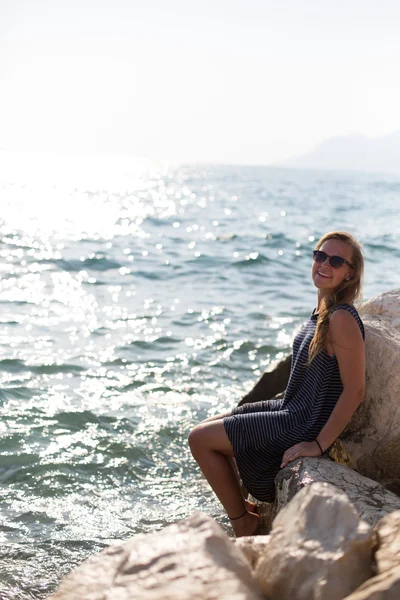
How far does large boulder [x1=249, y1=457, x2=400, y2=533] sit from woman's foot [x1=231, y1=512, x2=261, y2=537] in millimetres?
332

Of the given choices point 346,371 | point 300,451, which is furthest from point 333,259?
point 300,451

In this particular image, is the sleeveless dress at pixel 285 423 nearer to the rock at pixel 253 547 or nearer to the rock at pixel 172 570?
the rock at pixel 253 547

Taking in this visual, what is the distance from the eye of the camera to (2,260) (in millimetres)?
15398

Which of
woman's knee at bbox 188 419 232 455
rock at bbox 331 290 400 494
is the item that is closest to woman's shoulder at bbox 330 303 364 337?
rock at bbox 331 290 400 494

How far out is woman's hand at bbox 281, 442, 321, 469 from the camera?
409 centimetres

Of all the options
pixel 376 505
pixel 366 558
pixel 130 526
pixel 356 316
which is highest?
pixel 356 316

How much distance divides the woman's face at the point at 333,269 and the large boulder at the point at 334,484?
109 centimetres

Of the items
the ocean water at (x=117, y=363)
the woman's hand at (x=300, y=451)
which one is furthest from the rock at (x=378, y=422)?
the ocean water at (x=117, y=363)

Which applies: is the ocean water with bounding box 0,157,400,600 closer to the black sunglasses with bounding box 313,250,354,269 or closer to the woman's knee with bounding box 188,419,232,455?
the woman's knee with bounding box 188,419,232,455

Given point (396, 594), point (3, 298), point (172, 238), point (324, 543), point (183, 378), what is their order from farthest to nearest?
point (172, 238) → point (3, 298) → point (183, 378) → point (324, 543) → point (396, 594)

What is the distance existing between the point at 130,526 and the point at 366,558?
9.48 feet

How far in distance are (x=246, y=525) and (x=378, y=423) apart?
107 centimetres

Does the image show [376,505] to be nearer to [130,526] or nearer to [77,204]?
[130,526]

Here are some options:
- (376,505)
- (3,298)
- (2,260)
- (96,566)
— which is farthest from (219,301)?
(96,566)
